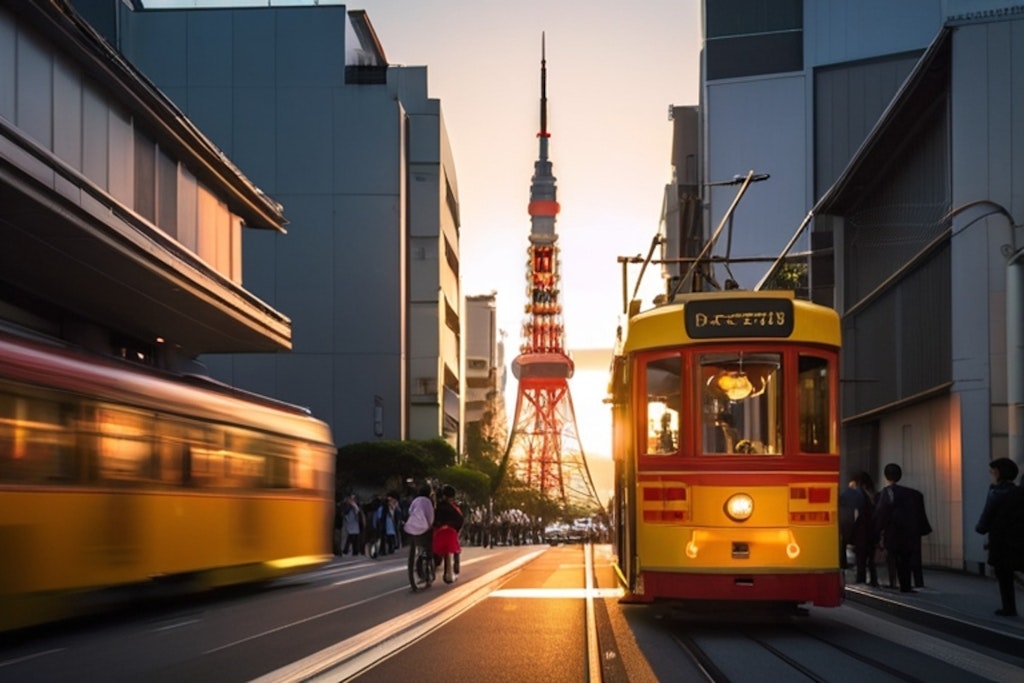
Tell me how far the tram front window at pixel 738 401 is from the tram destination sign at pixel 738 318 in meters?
0.22

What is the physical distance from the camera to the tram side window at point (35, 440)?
1305cm

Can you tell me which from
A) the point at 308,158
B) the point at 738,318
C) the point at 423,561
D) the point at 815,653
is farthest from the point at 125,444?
the point at 308,158

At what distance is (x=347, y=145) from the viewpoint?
67000mm

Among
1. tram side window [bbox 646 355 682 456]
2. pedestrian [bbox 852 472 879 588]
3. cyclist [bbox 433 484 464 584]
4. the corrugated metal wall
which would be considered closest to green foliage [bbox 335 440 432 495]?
the corrugated metal wall

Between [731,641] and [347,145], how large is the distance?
182ft

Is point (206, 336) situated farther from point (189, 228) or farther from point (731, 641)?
point (731, 641)

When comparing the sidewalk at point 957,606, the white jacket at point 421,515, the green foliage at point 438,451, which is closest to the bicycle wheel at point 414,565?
the white jacket at point 421,515

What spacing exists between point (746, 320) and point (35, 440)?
694 cm

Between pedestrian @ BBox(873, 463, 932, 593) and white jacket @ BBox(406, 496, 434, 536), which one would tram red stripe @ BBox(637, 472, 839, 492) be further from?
white jacket @ BBox(406, 496, 434, 536)

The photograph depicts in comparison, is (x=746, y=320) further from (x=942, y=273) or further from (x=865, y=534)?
(x=942, y=273)

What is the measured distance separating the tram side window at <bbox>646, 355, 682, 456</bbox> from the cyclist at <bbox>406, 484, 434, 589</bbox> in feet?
26.2

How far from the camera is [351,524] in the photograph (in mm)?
39219

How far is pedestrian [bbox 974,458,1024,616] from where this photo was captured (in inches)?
558

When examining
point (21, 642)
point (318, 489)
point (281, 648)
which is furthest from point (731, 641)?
point (318, 489)
